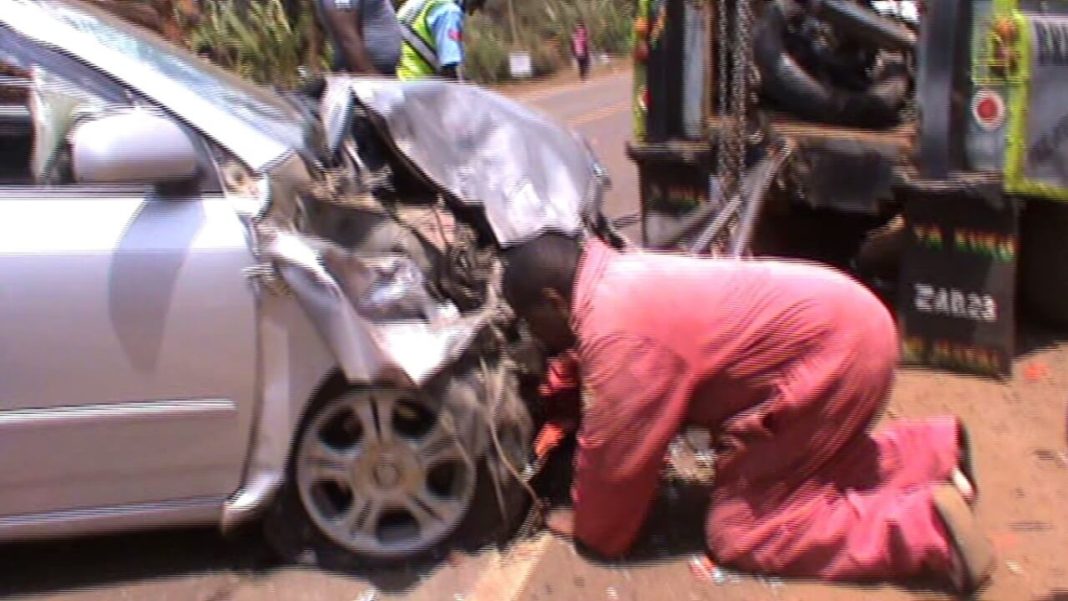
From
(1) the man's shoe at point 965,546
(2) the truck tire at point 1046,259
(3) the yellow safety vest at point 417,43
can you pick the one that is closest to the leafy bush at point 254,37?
(3) the yellow safety vest at point 417,43

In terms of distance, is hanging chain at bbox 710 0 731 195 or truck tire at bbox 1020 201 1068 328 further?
hanging chain at bbox 710 0 731 195

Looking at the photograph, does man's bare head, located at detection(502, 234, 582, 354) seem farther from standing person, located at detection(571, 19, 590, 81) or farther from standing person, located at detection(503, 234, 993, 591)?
standing person, located at detection(571, 19, 590, 81)

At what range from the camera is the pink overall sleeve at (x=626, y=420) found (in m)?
3.78

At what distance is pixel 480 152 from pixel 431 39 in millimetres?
2585

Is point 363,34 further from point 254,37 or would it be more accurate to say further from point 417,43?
point 254,37

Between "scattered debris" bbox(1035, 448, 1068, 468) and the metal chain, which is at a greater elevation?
the metal chain

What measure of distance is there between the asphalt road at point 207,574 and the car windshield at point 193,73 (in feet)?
4.55

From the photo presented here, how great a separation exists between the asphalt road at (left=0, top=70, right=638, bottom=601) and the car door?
0.34 meters

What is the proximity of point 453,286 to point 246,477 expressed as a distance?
90cm

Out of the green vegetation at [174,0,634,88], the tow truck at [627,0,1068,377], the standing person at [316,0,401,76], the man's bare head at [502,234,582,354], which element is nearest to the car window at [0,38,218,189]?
the man's bare head at [502,234,582,354]

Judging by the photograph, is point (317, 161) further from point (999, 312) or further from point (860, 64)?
point (860, 64)

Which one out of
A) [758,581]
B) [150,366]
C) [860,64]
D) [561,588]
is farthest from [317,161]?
[860,64]

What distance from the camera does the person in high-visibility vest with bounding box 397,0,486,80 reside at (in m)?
6.75

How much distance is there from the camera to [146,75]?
12.5 ft
